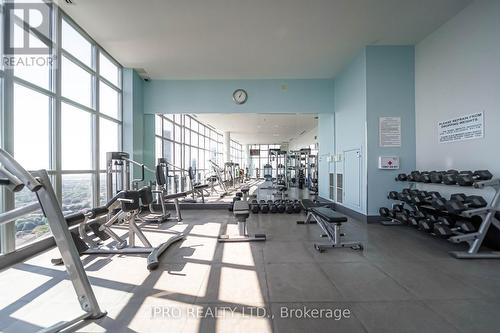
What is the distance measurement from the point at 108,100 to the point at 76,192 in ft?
6.15

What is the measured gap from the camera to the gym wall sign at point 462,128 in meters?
3.13

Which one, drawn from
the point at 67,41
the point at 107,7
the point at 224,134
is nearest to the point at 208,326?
the point at 107,7

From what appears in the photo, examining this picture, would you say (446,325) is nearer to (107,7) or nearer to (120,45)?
(107,7)

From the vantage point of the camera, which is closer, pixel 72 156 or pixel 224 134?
pixel 72 156

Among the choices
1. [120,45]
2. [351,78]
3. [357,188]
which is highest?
[120,45]

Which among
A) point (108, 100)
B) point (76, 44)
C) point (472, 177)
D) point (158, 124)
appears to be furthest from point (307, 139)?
point (76, 44)

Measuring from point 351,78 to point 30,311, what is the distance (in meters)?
5.51

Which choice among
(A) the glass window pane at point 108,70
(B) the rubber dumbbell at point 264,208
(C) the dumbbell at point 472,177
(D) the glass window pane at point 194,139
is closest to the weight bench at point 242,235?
(B) the rubber dumbbell at point 264,208

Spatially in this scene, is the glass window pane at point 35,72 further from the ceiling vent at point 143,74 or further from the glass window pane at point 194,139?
the glass window pane at point 194,139

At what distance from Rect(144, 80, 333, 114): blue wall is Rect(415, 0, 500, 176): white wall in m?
2.02

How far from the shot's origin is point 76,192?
381 centimetres

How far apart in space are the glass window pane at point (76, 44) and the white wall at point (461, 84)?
551cm

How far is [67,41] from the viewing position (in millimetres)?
3541

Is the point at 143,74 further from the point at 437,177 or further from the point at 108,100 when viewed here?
the point at 437,177
